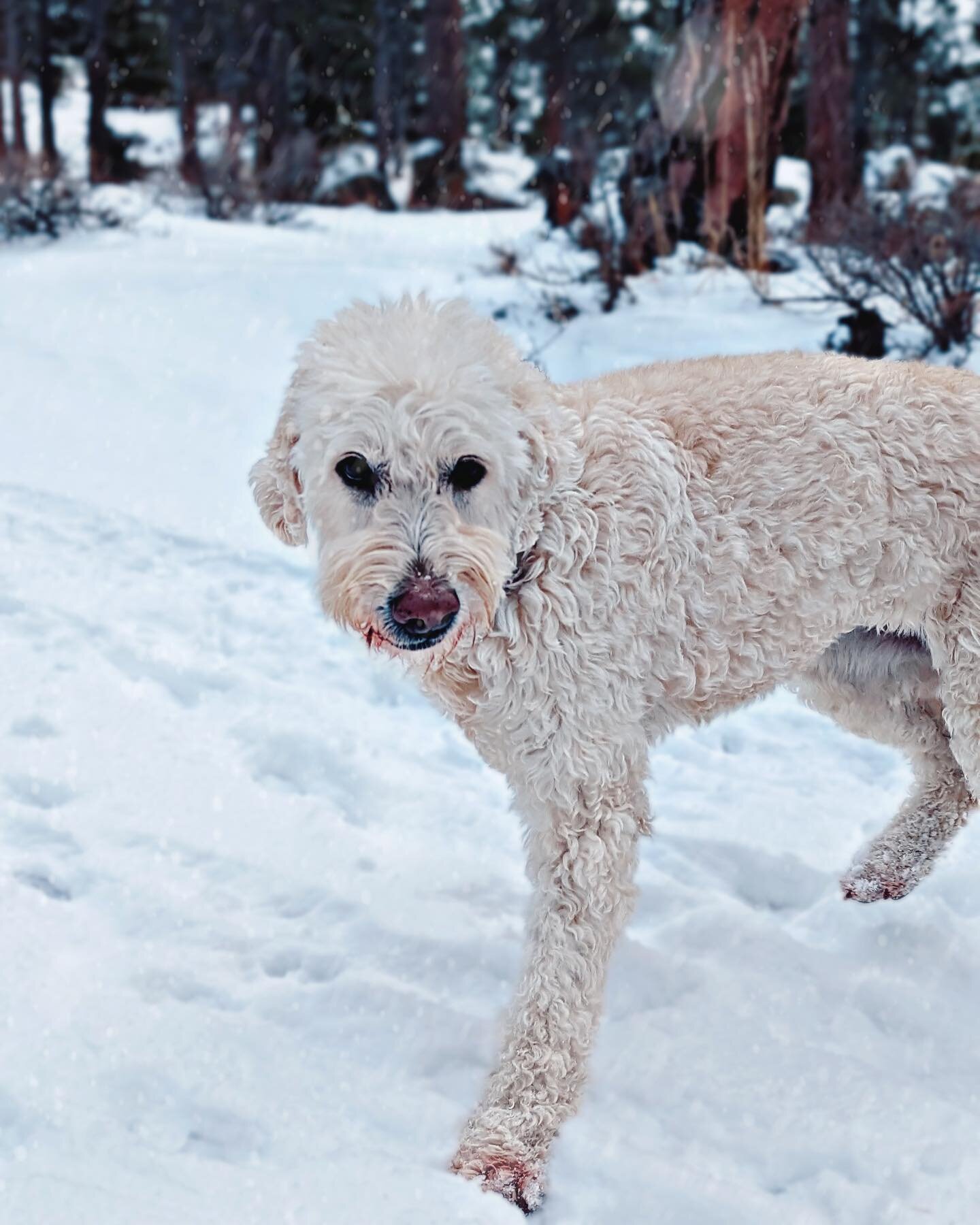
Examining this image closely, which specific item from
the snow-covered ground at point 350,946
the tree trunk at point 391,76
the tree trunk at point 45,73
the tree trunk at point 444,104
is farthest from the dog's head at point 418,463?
the tree trunk at point 45,73

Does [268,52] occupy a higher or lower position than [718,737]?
higher

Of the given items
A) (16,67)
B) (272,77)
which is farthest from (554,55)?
(16,67)

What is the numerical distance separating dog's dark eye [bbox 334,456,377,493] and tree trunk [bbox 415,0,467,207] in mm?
17272

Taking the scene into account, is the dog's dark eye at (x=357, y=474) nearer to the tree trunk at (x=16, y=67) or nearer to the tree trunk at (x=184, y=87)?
the tree trunk at (x=184, y=87)

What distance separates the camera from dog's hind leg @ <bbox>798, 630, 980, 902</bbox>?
11.0 feet

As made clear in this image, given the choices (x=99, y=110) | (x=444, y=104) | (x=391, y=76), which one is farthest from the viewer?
(x=391, y=76)

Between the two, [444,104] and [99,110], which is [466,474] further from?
[99,110]

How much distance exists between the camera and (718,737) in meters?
4.50

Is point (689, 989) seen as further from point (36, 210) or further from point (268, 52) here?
point (268, 52)

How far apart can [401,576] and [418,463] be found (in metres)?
0.25

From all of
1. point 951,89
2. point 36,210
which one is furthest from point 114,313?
point 951,89

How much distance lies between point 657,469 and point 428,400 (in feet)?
2.04

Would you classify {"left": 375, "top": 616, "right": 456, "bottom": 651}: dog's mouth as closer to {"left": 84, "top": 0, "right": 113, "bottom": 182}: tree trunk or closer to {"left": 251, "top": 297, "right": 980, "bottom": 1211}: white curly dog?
{"left": 251, "top": 297, "right": 980, "bottom": 1211}: white curly dog

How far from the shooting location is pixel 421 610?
2.26 metres
